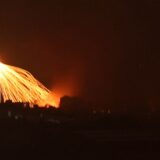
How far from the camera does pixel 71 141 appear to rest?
13.8m

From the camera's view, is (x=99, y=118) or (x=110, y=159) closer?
(x=110, y=159)

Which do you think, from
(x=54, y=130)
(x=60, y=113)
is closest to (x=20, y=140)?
(x=54, y=130)

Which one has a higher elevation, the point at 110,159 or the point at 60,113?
the point at 60,113

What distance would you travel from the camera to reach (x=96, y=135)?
15414 millimetres

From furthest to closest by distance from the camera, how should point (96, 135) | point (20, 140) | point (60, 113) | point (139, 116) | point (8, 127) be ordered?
1. point (139, 116)
2. point (60, 113)
3. point (96, 135)
4. point (8, 127)
5. point (20, 140)

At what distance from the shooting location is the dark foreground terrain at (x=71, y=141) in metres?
12.8

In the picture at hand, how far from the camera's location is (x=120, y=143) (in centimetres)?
1455

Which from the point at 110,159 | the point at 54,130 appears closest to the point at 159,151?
the point at 110,159

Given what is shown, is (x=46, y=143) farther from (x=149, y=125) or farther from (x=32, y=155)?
(x=149, y=125)

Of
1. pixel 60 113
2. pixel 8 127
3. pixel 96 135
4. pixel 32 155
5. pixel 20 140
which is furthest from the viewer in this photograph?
pixel 60 113

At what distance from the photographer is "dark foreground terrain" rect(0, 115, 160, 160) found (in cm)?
1278

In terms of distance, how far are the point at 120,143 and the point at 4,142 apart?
334 centimetres

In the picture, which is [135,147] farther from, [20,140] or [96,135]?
[20,140]

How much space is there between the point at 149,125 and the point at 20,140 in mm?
5801
